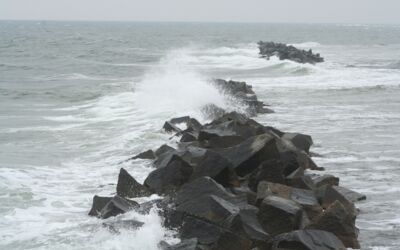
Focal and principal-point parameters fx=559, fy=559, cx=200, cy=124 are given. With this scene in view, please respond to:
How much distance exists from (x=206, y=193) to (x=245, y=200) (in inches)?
20.8

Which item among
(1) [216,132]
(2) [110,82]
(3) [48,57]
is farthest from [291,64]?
(1) [216,132]

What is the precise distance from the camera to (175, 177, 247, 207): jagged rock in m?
7.41

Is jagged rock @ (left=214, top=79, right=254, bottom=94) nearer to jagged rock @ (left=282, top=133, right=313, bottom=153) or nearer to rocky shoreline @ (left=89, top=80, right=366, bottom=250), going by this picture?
jagged rock @ (left=282, top=133, right=313, bottom=153)

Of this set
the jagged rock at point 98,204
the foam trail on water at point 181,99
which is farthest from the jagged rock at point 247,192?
the foam trail on water at point 181,99

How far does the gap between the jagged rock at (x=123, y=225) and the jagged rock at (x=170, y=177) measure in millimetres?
1615

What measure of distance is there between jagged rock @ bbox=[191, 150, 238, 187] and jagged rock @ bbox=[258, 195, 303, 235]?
151 centimetres

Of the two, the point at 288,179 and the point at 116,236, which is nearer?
the point at 116,236

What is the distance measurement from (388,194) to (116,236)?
14.6ft

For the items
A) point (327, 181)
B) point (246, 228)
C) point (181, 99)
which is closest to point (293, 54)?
point (181, 99)

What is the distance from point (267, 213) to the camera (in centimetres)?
694

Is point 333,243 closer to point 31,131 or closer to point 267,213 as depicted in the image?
point 267,213

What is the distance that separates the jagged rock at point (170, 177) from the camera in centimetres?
888

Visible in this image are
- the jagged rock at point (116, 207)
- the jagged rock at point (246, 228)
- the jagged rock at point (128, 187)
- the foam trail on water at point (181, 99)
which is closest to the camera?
the jagged rock at point (246, 228)

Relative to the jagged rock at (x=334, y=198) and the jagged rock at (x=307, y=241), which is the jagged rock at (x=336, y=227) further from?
the jagged rock at (x=334, y=198)
